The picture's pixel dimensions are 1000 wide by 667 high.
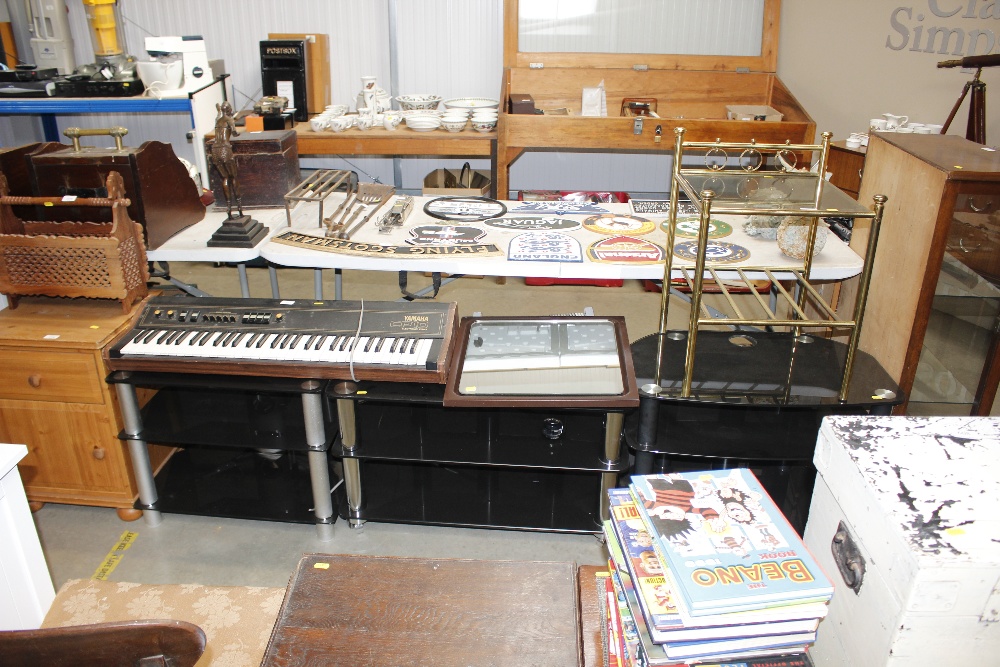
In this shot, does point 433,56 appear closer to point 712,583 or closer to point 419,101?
point 419,101

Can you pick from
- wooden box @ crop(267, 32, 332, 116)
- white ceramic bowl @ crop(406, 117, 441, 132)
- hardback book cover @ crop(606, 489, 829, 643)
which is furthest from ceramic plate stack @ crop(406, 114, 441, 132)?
hardback book cover @ crop(606, 489, 829, 643)

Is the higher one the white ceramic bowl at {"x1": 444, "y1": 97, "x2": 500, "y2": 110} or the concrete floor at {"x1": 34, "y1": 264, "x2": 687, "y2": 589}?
the white ceramic bowl at {"x1": 444, "y1": 97, "x2": 500, "y2": 110}

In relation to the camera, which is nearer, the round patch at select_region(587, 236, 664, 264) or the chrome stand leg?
the chrome stand leg

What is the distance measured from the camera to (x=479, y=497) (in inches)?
→ 101

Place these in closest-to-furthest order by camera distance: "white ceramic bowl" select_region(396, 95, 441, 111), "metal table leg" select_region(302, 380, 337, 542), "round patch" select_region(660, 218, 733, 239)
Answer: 1. "metal table leg" select_region(302, 380, 337, 542)
2. "round patch" select_region(660, 218, 733, 239)
3. "white ceramic bowl" select_region(396, 95, 441, 111)

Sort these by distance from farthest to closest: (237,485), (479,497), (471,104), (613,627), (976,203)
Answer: (471,104)
(237,485)
(479,497)
(976,203)
(613,627)

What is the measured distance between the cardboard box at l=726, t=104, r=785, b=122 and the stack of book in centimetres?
333

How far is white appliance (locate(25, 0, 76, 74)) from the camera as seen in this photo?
15.8 ft

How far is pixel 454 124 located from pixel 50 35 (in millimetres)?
2867

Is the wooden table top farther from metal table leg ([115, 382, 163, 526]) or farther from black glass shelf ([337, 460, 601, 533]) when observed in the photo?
metal table leg ([115, 382, 163, 526])

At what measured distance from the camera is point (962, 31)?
361 centimetres

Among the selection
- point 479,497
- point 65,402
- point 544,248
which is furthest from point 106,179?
point 479,497

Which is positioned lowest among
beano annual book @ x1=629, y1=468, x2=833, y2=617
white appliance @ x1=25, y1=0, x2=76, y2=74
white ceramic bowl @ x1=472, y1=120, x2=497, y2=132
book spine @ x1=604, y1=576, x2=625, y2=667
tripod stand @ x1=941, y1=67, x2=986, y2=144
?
book spine @ x1=604, y1=576, x2=625, y2=667

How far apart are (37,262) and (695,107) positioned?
12.9ft
